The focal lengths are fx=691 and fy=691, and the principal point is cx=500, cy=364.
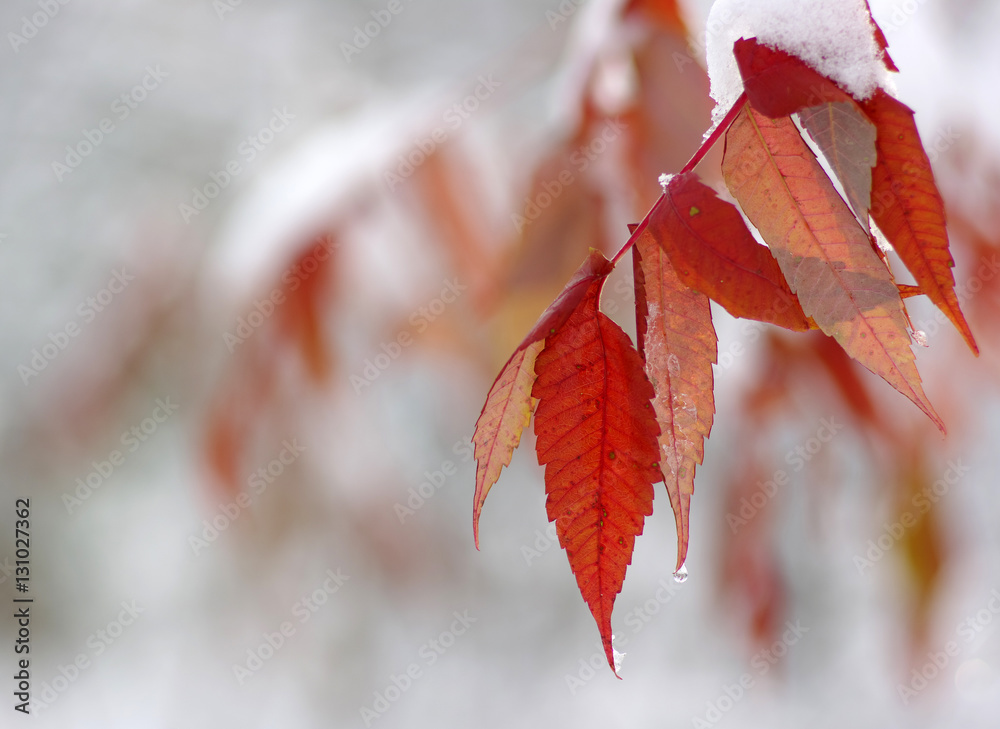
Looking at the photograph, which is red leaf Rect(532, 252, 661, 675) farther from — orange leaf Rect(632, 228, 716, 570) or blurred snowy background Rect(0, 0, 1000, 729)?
blurred snowy background Rect(0, 0, 1000, 729)

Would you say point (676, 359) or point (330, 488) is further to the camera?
point (330, 488)

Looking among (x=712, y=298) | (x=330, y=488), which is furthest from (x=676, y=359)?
(x=330, y=488)

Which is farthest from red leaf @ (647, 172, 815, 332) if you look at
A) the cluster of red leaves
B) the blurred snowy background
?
the blurred snowy background

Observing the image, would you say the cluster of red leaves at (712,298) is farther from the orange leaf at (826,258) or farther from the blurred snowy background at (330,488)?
the blurred snowy background at (330,488)

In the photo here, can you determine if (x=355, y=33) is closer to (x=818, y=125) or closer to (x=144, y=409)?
(x=144, y=409)

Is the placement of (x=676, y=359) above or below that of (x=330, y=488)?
below

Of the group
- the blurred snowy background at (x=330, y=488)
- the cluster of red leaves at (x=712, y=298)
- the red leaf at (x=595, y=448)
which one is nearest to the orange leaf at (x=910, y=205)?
the cluster of red leaves at (x=712, y=298)

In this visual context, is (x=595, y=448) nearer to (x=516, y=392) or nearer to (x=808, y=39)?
(x=516, y=392)

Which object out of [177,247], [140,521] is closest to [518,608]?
[140,521]
